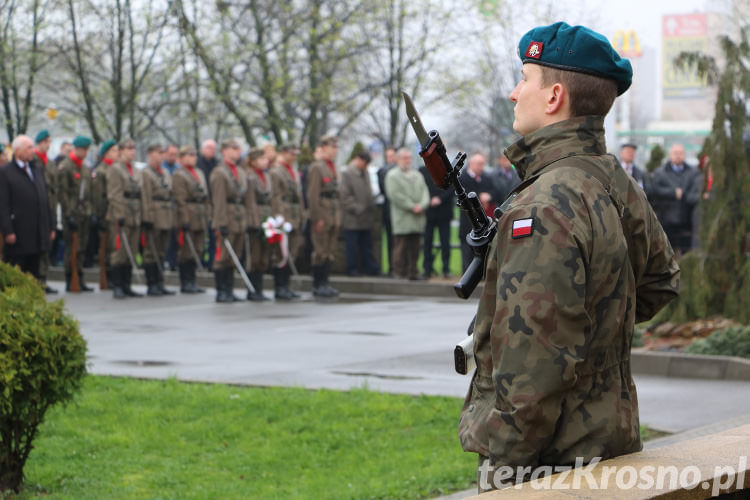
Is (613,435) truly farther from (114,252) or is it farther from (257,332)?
(114,252)

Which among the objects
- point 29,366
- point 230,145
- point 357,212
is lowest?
point 29,366

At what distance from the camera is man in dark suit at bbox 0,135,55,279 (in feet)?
55.8

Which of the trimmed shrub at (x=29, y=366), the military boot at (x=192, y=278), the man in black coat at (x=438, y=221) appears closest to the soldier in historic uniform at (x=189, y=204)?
the military boot at (x=192, y=278)

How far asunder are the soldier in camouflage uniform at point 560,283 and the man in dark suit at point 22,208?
14.5 metres

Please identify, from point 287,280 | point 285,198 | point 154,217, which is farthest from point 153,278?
point 285,198

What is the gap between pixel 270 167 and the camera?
65.2 ft

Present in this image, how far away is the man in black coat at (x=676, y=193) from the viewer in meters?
21.5

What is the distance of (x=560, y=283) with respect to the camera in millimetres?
2996

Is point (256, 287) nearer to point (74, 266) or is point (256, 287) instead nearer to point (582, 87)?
point (74, 266)

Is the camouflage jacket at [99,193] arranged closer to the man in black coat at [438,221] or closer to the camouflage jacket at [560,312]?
the man in black coat at [438,221]

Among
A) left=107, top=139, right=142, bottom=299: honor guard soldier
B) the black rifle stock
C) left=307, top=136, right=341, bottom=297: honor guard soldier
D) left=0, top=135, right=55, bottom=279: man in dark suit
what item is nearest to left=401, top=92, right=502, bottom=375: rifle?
the black rifle stock

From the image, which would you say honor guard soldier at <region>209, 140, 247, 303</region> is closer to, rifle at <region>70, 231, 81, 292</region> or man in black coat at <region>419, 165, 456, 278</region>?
rifle at <region>70, 231, 81, 292</region>

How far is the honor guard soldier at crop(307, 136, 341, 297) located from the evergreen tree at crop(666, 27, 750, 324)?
25.4 ft

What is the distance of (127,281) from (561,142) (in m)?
16.9
